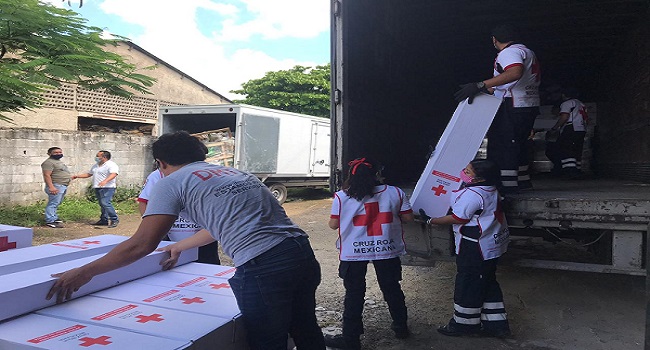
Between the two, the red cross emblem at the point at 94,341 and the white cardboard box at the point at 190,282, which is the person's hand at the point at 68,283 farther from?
the white cardboard box at the point at 190,282

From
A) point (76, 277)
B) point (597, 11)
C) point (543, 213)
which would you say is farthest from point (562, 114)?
point (76, 277)

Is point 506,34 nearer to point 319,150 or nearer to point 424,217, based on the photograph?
point 424,217

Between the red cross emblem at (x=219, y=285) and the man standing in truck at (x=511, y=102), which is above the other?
the man standing in truck at (x=511, y=102)

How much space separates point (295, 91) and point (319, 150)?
8680 millimetres

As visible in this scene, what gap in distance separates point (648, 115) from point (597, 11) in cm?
Answer: 146

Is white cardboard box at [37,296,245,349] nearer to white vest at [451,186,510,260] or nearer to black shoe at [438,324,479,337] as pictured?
white vest at [451,186,510,260]

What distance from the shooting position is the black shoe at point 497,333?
3648 millimetres

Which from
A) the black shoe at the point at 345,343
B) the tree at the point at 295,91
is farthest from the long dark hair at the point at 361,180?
the tree at the point at 295,91

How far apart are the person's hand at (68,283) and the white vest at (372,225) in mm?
1925

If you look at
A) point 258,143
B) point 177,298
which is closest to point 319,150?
point 258,143

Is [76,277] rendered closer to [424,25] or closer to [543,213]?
[543,213]

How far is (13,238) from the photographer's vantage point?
9.38 feet

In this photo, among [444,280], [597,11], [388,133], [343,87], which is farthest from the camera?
[597,11]

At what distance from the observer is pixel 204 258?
3705 millimetres
